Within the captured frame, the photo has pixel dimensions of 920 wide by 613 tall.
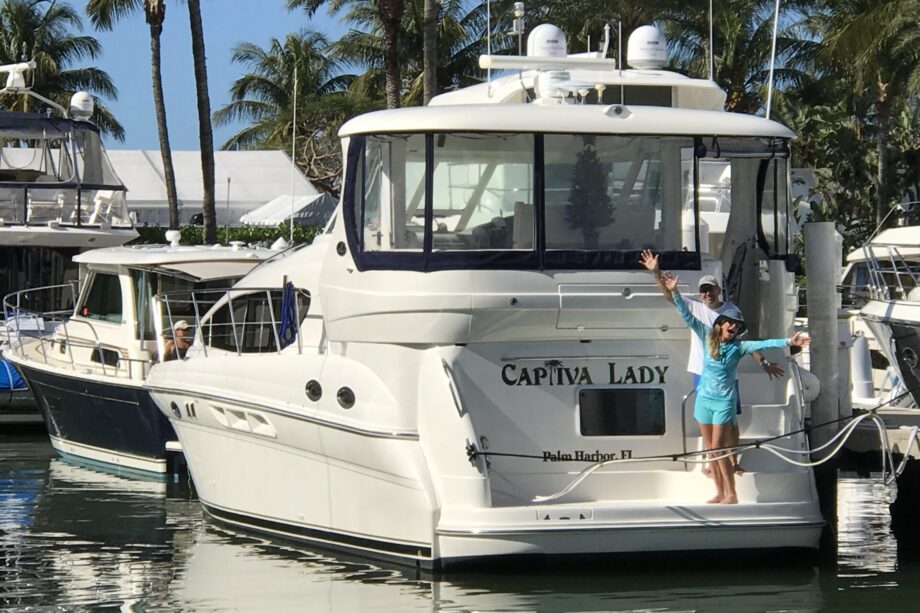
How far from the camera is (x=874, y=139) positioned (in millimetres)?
39156

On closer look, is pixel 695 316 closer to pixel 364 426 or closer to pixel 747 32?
pixel 364 426

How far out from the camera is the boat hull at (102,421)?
16.5m

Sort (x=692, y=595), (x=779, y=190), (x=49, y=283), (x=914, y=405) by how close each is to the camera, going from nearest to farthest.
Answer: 1. (x=692, y=595)
2. (x=779, y=190)
3. (x=914, y=405)
4. (x=49, y=283)

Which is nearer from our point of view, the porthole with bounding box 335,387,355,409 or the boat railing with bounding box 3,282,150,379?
the porthole with bounding box 335,387,355,409

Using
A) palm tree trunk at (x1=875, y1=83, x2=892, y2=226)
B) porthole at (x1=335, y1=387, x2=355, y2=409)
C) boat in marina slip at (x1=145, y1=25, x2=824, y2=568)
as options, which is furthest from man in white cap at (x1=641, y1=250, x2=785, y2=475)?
palm tree trunk at (x1=875, y1=83, x2=892, y2=226)

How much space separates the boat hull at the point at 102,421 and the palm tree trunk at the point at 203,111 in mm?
10655

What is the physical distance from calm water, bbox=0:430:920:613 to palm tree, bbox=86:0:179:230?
66.8 feet

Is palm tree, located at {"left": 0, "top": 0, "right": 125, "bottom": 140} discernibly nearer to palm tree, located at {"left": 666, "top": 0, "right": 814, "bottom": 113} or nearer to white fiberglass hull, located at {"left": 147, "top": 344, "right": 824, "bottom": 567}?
palm tree, located at {"left": 666, "top": 0, "right": 814, "bottom": 113}

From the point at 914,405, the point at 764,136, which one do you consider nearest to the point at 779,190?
the point at 764,136

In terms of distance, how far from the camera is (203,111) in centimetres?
2903

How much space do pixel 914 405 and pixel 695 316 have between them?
17.4 ft

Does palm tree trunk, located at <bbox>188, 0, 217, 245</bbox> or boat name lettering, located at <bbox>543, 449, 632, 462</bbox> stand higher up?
A: palm tree trunk, located at <bbox>188, 0, 217, 245</bbox>

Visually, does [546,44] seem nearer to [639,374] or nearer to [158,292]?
[639,374]

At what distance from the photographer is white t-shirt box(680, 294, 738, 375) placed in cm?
1037
